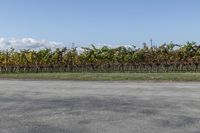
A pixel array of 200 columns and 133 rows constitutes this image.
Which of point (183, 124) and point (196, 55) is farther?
point (196, 55)

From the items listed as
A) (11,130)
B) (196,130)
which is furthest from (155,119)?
(11,130)

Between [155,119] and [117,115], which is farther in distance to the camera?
[117,115]

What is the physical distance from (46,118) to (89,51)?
36648 mm

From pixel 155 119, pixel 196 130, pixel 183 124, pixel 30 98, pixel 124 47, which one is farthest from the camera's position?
pixel 124 47

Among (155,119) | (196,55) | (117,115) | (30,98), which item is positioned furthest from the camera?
(196,55)

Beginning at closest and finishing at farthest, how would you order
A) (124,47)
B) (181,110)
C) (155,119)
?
(155,119)
(181,110)
(124,47)

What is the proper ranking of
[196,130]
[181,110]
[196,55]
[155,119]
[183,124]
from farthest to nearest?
[196,55], [181,110], [155,119], [183,124], [196,130]

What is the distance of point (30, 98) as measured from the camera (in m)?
15.6

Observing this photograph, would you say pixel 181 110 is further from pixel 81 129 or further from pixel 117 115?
pixel 81 129

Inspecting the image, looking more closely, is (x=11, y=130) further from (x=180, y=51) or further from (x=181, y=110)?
(x=180, y=51)

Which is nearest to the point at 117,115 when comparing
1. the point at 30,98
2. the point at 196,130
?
the point at 196,130

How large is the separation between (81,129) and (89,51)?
1500 inches

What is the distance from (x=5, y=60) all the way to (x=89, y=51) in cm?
967

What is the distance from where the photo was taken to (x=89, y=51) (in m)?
47.2
